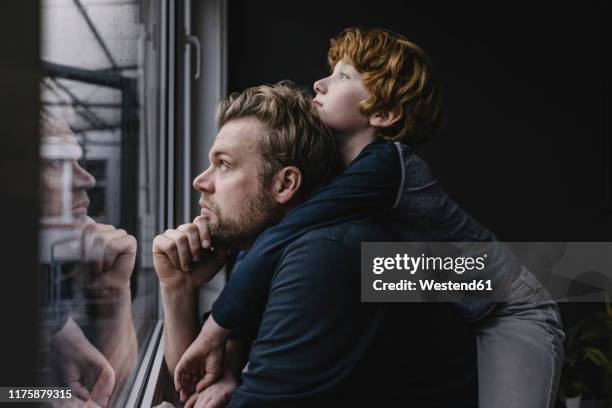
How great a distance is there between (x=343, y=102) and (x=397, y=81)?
0.10 meters

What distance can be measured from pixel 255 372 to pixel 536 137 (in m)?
2.37

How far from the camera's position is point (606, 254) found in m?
2.71

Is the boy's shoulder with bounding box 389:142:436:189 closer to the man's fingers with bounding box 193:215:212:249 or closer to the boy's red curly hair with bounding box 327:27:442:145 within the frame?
the boy's red curly hair with bounding box 327:27:442:145

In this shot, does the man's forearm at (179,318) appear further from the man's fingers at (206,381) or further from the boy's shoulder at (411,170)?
the boy's shoulder at (411,170)

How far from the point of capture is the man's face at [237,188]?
2.84ft

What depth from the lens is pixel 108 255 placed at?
894 mm

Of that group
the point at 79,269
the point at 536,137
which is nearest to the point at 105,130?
the point at 79,269

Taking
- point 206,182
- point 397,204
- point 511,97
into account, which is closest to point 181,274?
point 206,182

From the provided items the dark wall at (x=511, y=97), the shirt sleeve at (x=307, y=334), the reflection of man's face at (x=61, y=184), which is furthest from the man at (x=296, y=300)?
the dark wall at (x=511, y=97)

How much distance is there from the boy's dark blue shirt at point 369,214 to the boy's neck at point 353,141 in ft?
0.09

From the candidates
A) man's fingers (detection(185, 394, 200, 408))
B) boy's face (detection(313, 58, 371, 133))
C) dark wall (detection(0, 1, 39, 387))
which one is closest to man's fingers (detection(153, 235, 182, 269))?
man's fingers (detection(185, 394, 200, 408))

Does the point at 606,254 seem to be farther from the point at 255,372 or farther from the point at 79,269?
the point at 79,269

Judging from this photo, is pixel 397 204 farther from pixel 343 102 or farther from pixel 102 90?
pixel 102 90

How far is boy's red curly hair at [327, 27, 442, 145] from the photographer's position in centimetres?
94
